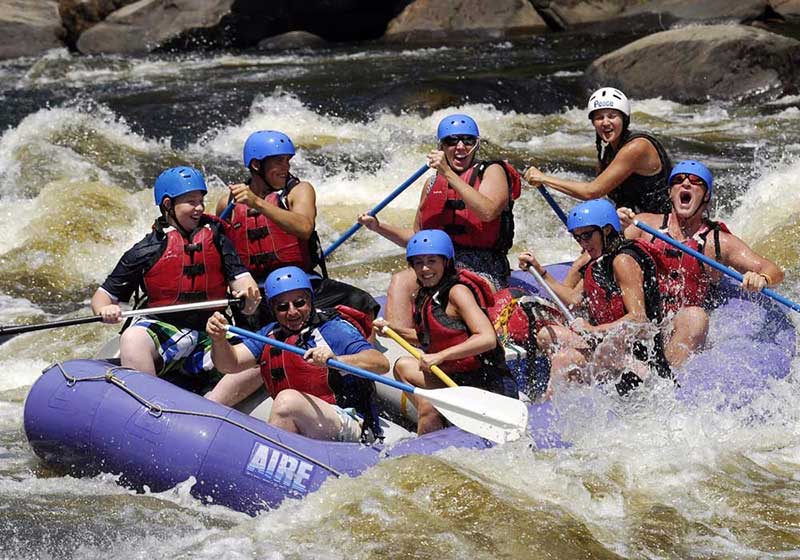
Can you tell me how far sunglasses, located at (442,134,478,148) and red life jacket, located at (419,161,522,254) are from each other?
0.15 metres

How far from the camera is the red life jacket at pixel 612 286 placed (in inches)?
229

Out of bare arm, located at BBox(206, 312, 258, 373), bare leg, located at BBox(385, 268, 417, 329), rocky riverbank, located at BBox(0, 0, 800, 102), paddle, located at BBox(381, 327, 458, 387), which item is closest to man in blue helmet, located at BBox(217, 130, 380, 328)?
bare leg, located at BBox(385, 268, 417, 329)

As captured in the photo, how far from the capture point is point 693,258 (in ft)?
20.4

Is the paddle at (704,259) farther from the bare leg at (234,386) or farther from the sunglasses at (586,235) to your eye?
the bare leg at (234,386)

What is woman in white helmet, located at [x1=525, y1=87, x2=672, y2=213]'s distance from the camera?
6645 millimetres

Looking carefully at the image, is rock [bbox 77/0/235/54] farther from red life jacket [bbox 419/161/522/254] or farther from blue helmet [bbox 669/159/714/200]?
blue helmet [bbox 669/159/714/200]

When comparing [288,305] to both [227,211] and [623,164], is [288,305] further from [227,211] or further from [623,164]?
[623,164]

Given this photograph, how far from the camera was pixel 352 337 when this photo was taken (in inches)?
221

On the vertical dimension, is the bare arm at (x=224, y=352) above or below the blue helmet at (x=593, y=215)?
below

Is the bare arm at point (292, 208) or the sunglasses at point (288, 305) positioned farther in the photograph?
the bare arm at point (292, 208)

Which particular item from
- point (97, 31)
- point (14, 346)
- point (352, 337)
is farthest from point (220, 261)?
point (97, 31)

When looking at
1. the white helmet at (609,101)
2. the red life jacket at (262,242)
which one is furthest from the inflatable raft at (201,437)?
the white helmet at (609,101)

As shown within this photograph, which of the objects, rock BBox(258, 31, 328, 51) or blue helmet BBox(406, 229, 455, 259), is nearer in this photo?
blue helmet BBox(406, 229, 455, 259)

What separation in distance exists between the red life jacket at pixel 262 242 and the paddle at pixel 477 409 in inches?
40.6
